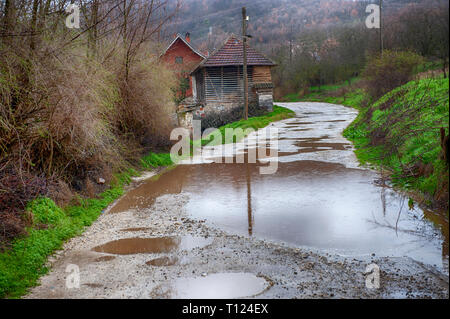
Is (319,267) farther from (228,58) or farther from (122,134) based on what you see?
(228,58)

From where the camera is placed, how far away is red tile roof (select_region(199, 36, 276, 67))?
33594 mm

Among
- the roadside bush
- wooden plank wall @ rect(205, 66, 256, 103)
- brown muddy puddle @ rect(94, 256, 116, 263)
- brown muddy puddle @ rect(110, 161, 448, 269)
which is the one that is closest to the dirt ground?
brown muddy puddle @ rect(94, 256, 116, 263)

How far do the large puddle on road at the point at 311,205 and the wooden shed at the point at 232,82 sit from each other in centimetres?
2010

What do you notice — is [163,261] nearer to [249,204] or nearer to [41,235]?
[41,235]

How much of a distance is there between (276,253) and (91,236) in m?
3.51

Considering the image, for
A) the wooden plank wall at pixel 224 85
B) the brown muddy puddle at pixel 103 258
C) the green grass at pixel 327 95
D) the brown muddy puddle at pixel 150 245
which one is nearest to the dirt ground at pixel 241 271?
the brown muddy puddle at pixel 103 258

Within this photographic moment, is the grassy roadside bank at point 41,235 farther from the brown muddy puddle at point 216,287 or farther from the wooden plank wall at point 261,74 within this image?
the wooden plank wall at point 261,74

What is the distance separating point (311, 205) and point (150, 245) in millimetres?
3529

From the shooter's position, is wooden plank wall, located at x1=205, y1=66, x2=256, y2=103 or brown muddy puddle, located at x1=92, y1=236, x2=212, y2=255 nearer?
brown muddy puddle, located at x1=92, y1=236, x2=212, y2=255

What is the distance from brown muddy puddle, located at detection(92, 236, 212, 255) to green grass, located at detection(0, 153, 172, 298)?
2.85 feet

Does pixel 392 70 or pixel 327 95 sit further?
pixel 327 95

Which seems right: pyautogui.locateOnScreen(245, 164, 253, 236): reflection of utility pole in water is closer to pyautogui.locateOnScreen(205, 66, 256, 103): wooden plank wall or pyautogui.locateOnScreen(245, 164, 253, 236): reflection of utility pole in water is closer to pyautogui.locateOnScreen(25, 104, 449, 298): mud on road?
pyautogui.locateOnScreen(25, 104, 449, 298): mud on road

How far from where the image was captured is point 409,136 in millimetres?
11914

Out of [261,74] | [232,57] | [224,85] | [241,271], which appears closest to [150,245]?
[241,271]
